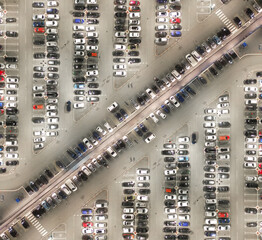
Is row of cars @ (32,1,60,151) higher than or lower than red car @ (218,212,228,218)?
higher

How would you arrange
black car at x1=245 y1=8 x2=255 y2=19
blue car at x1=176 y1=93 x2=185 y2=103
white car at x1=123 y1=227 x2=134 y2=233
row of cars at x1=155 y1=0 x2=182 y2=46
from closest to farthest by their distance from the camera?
white car at x1=123 y1=227 x2=134 y2=233, blue car at x1=176 y1=93 x2=185 y2=103, black car at x1=245 y1=8 x2=255 y2=19, row of cars at x1=155 y1=0 x2=182 y2=46

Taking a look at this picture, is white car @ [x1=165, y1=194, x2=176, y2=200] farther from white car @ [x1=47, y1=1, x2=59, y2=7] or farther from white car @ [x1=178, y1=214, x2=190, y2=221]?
white car @ [x1=47, y1=1, x2=59, y2=7]

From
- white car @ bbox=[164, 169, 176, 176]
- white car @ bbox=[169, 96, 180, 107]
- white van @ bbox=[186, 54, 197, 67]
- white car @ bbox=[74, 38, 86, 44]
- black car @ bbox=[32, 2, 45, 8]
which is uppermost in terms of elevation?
black car @ bbox=[32, 2, 45, 8]

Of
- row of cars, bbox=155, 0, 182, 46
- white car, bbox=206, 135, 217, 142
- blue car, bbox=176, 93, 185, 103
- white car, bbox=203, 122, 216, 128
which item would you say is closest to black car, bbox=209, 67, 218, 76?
blue car, bbox=176, 93, 185, 103

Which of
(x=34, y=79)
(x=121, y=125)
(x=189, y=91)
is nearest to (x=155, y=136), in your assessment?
(x=121, y=125)

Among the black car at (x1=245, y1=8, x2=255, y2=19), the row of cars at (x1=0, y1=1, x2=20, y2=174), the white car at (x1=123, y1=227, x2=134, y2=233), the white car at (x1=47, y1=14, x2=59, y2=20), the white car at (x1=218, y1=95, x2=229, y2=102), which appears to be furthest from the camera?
the black car at (x1=245, y1=8, x2=255, y2=19)

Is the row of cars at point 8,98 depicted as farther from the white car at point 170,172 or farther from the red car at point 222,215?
the red car at point 222,215

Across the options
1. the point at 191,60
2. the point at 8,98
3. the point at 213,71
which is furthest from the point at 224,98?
the point at 8,98
